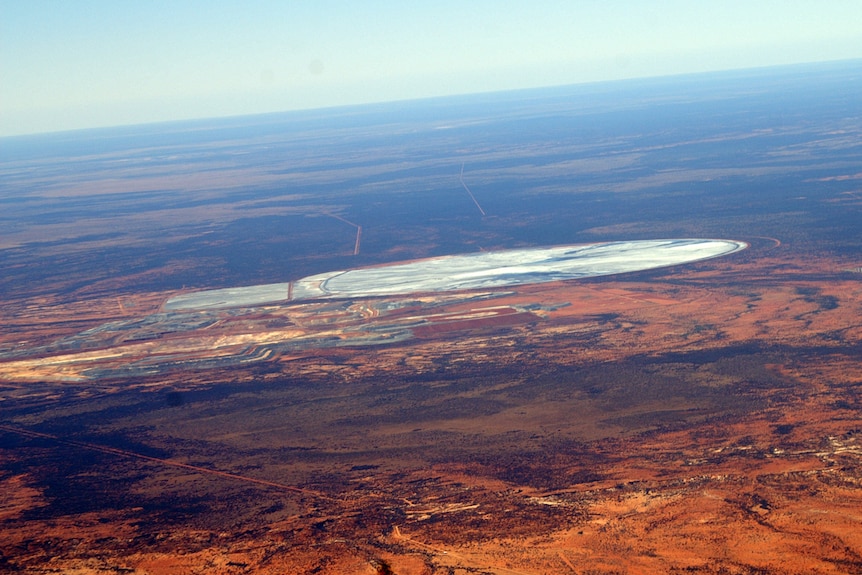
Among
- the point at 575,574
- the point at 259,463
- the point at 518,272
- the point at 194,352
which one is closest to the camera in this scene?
the point at 575,574

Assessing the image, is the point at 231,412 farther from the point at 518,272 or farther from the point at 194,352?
the point at 518,272

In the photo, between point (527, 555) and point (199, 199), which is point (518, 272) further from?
point (199, 199)

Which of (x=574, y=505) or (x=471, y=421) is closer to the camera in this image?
(x=574, y=505)

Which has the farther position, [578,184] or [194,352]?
[578,184]

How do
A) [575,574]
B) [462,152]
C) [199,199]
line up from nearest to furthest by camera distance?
[575,574] < [199,199] < [462,152]

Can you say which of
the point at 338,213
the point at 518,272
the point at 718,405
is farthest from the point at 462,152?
the point at 718,405

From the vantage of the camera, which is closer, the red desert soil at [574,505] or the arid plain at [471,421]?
the red desert soil at [574,505]

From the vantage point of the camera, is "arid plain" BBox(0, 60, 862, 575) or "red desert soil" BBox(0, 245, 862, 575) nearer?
"red desert soil" BBox(0, 245, 862, 575)

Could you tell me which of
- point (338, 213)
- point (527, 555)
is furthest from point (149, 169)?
point (527, 555)

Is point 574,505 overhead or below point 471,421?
overhead
